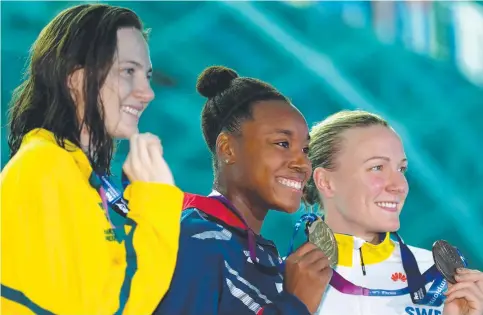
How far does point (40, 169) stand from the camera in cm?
200

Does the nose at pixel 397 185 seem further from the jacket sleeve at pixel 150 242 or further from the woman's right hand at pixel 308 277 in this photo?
the jacket sleeve at pixel 150 242

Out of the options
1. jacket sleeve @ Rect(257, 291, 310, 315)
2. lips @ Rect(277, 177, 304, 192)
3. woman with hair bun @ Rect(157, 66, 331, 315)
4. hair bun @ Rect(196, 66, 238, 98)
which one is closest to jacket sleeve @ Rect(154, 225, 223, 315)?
woman with hair bun @ Rect(157, 66, 331, 315)

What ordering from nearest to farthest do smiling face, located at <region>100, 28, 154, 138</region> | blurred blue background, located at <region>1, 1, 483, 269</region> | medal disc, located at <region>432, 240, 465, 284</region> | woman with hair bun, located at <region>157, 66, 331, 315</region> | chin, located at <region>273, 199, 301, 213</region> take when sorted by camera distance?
smiling face, located at <region>100, 28, 154, 138</region>
woman with hair bun, located at <region>157, 66, 331, 315</region>
chin, located at <region>273, 199, 301, 213</region>
medal disc, located at <region>432, 240, 465, 284</region>
blurred blue background, located at <region>1, 1, 483, 269</region>

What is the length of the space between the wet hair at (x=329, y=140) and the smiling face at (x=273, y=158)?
45cm

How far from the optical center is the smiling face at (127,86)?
7.38ft

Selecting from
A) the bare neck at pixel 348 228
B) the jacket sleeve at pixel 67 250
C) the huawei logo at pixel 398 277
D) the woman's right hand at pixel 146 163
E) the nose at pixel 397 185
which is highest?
the nose at pixel 397 185

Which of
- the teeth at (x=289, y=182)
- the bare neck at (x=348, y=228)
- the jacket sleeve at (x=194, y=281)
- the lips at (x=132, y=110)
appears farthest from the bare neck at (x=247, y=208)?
the lips at (x=132, y=110)

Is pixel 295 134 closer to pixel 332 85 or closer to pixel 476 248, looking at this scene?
pixel 332 85

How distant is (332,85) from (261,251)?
7.49 ft

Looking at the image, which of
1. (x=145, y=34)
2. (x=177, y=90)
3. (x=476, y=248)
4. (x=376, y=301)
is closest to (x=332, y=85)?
(x=177, y=90)

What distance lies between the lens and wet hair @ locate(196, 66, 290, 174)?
9.58 ft

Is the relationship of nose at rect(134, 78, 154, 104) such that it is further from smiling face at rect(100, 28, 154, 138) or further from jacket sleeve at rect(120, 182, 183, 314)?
jacket sleeve at rect(120, 182, 183, 314)

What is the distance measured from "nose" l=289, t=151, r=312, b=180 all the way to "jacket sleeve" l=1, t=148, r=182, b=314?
0.79 metres

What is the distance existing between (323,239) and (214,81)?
2.15 ft
